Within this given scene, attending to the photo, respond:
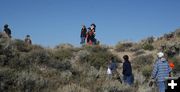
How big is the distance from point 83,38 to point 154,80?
15.6m

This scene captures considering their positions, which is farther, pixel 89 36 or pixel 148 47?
pixel 148 47

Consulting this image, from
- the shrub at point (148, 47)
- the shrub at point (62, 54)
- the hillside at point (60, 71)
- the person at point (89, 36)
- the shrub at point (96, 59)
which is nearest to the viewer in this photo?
the hillside at point (60, 71)

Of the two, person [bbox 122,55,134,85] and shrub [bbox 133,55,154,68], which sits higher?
shrub [bbox 133,55,154,68]

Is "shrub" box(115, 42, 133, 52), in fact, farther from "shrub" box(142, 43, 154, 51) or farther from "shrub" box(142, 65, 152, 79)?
"shrub" box(142, 65, 152, 79)

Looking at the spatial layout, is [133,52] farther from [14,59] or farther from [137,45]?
[14,59]

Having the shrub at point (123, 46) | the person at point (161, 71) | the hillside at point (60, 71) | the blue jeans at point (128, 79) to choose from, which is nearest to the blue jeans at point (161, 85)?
the person at point (161, 71)

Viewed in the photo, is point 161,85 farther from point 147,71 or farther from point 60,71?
point 147,71

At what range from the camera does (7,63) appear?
16766 millimetres

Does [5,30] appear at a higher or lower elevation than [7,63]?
higher

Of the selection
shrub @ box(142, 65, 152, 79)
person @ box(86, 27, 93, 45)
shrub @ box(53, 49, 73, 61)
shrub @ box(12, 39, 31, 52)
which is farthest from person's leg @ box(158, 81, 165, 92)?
person @ box(86, 27, 93, 45)

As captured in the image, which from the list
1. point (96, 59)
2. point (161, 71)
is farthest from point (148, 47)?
point (161, 71)

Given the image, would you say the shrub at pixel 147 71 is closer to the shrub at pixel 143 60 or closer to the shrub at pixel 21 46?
the shrub at pixel 143 60

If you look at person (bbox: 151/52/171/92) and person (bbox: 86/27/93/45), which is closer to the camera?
person (bbox: 151/52/171/92)

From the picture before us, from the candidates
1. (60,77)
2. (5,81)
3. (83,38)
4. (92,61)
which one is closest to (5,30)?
(83,38)
